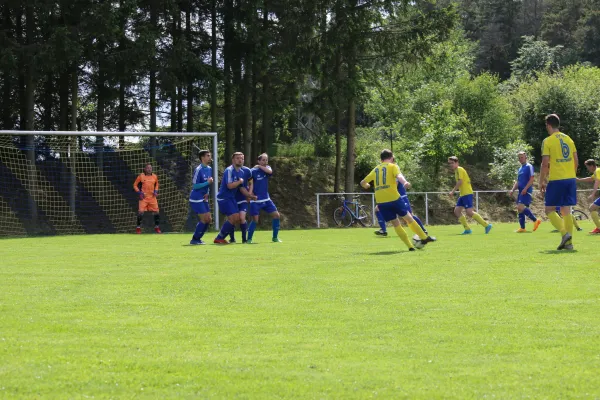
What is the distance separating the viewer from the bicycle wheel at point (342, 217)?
1324 inches

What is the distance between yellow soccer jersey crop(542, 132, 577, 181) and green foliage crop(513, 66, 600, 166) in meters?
35.4

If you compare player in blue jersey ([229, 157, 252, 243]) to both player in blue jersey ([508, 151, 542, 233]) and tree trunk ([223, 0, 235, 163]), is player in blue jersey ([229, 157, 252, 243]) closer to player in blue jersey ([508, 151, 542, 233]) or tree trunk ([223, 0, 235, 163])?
player in blue jersey ([508, 151, 542, 233])

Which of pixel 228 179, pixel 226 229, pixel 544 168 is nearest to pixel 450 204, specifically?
pixel 226 229

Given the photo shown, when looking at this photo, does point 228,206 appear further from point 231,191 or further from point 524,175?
point 524,175

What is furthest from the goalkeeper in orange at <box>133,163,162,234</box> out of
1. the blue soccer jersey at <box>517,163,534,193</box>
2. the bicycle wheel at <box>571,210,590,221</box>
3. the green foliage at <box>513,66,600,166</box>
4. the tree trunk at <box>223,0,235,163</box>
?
the green foliage at <box>513,66,600,166</box>

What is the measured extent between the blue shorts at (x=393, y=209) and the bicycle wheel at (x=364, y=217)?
60.7 feet

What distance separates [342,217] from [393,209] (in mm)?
18726

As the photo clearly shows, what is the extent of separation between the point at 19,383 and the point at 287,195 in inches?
1368

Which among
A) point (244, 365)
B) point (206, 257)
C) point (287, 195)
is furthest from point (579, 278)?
point (287, 195)

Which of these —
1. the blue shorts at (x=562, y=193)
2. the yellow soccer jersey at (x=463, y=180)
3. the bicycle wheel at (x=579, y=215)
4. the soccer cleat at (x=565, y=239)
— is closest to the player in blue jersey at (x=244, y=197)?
the yellow soccer jersey at (x=463, y=180)

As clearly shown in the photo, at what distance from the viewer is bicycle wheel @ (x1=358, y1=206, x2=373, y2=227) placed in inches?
1325

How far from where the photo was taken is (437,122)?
4291cm

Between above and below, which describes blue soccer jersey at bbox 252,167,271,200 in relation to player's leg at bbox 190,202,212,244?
above

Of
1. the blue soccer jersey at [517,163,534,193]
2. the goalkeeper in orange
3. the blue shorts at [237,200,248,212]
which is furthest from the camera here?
the goalkeeper in orange
